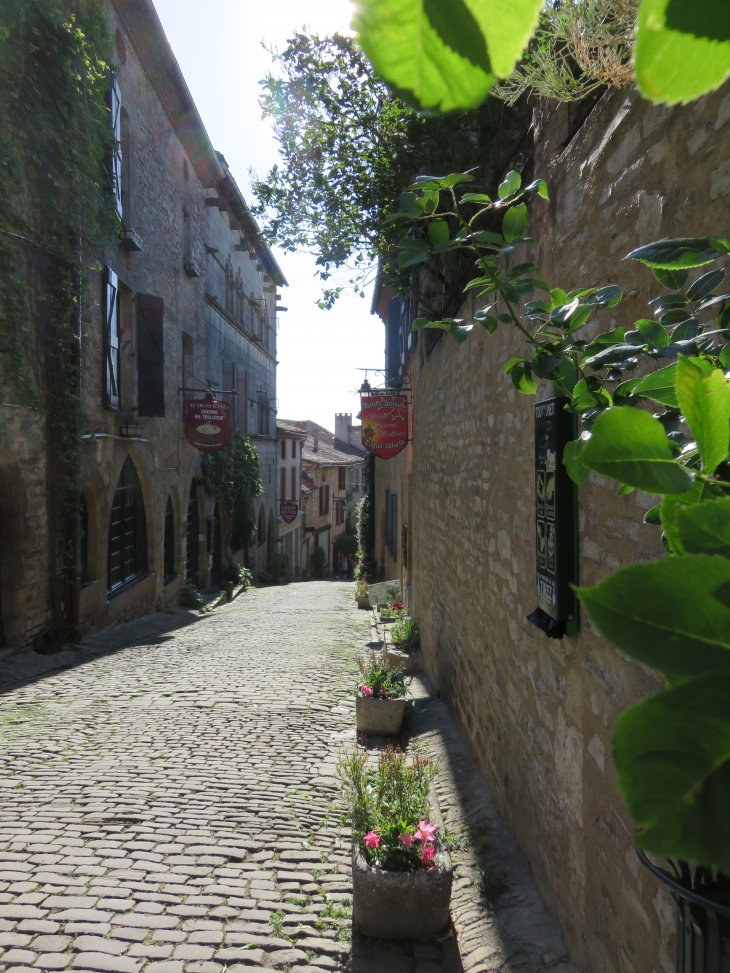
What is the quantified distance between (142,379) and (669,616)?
1377cm

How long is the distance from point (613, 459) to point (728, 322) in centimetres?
113

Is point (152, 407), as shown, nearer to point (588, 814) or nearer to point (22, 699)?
point (22, 699)

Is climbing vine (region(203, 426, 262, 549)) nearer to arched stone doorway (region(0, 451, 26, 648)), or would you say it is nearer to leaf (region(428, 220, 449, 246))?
arched stone doorway (region(0, 451, 26, 648))

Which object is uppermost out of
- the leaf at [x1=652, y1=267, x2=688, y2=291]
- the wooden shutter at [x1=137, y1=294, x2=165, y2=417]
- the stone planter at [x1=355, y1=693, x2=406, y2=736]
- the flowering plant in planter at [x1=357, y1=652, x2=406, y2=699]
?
the wooden shutter at [x1=137, y1=294, x2=165, y2=417]

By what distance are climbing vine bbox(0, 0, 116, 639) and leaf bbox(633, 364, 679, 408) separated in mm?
8725

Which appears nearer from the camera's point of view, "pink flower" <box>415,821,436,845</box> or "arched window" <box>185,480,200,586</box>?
"pink flower" <box>415,821,436,845</box>

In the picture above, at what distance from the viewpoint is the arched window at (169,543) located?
16344 millimetres

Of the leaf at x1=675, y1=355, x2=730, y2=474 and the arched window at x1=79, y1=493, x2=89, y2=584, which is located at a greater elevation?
the leaf at x1=675, y1=355, x2=730, y2=474

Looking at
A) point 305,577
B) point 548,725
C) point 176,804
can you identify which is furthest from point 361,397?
point 305,577

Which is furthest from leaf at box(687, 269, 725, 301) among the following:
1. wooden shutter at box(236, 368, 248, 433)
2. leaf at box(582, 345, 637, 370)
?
wooden shutter at box(236, 368, 248, 433)

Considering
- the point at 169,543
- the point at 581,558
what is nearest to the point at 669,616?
the point at 581,558

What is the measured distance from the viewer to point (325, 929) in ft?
12.8

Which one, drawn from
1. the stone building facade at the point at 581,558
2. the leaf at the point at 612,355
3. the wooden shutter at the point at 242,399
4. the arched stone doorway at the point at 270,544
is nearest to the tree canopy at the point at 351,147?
the stone building facade at the point at 581,558

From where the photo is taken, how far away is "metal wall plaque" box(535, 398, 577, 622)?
319 cm
